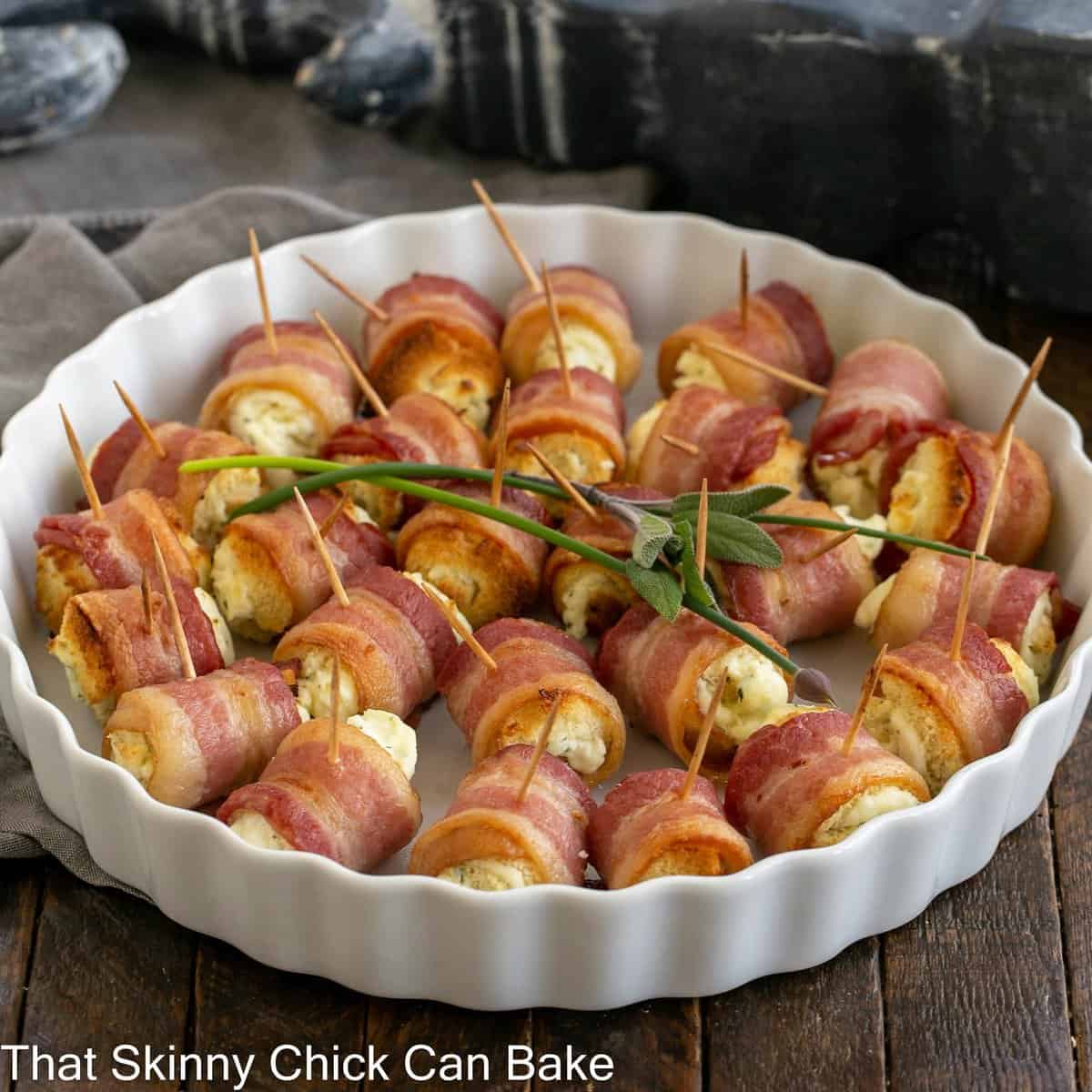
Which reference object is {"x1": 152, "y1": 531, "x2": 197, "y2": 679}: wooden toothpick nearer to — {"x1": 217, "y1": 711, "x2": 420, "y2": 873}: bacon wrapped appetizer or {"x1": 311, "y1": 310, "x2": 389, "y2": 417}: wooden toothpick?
{"x1": 217, "y1": 711, "x2": 420, "y2": 873}: bacon wrapped appetizer

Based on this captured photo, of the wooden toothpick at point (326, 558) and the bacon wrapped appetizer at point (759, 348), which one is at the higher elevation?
the wooden toothpick at point (326, 558)

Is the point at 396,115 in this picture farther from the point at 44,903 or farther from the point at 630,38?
the point at 44,903

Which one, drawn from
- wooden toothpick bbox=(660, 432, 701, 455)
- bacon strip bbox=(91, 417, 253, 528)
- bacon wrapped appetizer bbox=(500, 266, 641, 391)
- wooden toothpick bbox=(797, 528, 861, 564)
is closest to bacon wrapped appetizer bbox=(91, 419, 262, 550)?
bacon strip bbox=(91, 417, 253, 528)

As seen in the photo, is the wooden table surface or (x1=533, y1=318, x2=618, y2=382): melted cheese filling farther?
(x1=533, y1=318, x2=618, y2=382): melted cheese filling

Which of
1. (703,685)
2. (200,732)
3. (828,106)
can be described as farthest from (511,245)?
(200,732)

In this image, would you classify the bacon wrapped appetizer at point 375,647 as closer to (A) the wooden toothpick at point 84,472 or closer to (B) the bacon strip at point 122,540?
(B) the bacon strip at point 122,540

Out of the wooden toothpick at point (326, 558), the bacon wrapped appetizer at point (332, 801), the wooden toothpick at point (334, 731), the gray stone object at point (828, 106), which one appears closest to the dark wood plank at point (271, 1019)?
the bacon wrapped appetizer at point (332, 801)

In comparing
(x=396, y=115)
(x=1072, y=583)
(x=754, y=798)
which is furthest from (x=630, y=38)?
(x=754, y=798)
